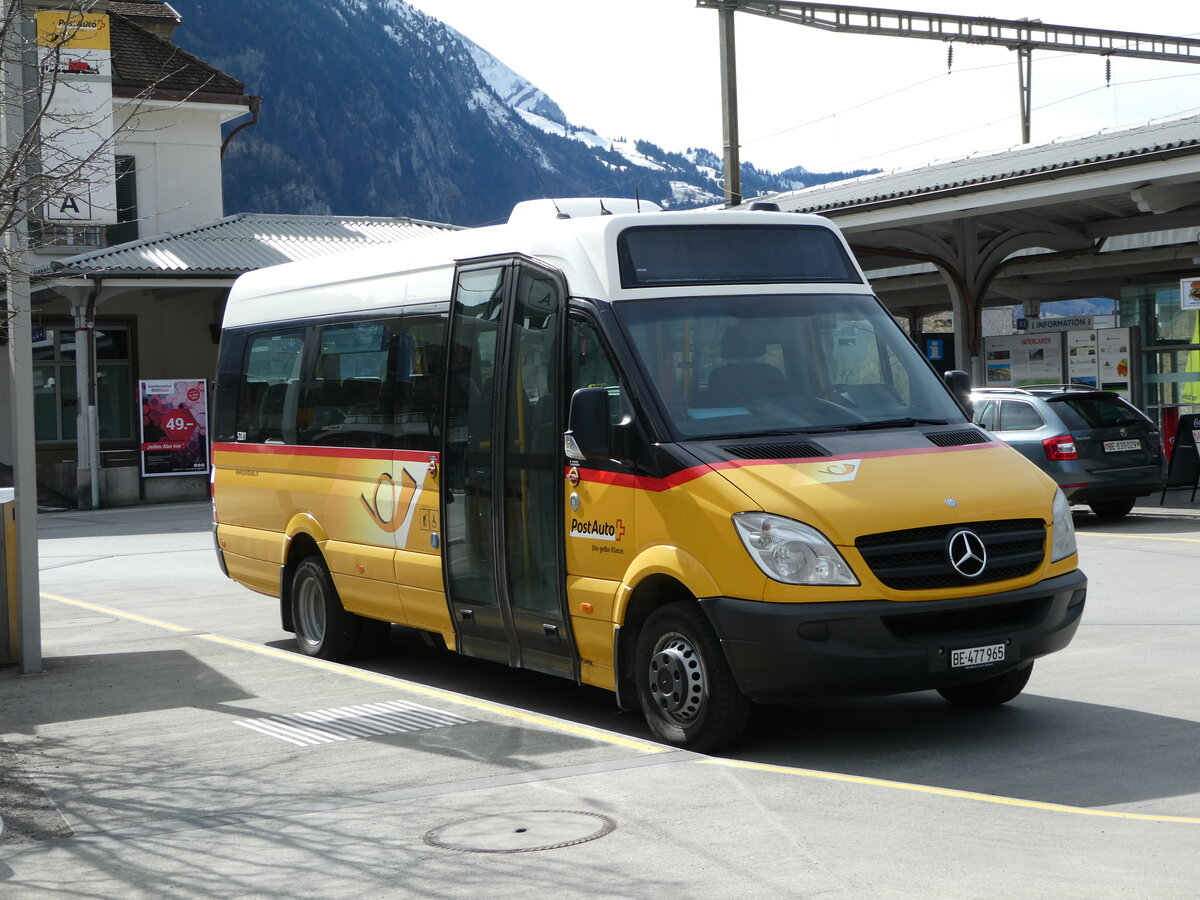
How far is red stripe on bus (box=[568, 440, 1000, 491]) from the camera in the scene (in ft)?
22.9

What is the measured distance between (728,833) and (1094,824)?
1340 mm

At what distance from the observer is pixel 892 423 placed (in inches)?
301

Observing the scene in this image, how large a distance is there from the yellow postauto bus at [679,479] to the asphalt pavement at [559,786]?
403 mm

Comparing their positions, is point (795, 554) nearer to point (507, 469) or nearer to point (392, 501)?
point (507, 469)

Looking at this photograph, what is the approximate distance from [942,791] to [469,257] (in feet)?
13.6

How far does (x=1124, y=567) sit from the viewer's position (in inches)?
540

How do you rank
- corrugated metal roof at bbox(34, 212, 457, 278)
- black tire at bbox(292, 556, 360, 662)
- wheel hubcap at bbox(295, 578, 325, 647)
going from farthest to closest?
corrugated metal roof at bbox(34, 212, 457, 278)
wheel hubcap at bbox(295, 578, 325, 647)
black tire at bbox(292, 556, 360, 662)

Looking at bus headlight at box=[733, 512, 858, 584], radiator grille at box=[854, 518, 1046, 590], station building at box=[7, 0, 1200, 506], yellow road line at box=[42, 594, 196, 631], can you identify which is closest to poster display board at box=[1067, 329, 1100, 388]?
station building at box=[7, 0, 1200, 506]

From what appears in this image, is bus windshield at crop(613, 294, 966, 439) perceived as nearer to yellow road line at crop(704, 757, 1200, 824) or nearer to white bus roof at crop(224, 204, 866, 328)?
white bus roof at crop(224, 204, 866, 328)

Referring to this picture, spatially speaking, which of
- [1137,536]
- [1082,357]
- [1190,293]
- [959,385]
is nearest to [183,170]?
[1082,357]

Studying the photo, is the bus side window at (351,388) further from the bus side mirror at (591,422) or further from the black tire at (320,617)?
the bus side mirror at (591,422)

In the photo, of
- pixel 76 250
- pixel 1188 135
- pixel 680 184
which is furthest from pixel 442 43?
pixel 1188 135

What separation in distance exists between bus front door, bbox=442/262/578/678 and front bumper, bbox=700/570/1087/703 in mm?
1387

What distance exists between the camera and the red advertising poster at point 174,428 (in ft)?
97.3
